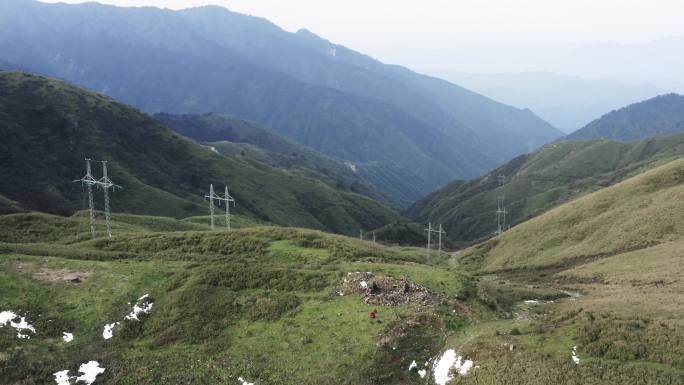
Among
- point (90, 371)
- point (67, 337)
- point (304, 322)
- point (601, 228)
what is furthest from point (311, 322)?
point (601, 228)

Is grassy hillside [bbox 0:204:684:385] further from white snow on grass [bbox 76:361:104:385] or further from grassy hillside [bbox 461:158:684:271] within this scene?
grassy hillside [bbox 461:158:684:271]

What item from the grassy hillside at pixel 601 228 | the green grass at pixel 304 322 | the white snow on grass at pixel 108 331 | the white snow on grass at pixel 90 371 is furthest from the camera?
the grassy hillside at pixel 601 228

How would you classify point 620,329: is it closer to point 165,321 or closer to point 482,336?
point 482,336

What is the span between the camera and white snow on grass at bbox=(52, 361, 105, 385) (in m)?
36.0

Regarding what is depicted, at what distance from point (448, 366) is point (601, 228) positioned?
68.8 meters

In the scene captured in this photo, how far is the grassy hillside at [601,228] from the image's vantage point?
79.5 meters

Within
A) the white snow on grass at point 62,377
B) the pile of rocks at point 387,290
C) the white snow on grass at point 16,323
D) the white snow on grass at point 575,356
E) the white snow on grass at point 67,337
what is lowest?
the white snow on grass at point 62,377

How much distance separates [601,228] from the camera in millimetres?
89625

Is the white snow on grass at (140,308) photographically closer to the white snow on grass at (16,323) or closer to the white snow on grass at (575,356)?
the white snow on grass at (16,323)

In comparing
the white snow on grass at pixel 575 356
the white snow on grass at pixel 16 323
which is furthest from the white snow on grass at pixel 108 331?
the white snow on grass at pixel 575 356

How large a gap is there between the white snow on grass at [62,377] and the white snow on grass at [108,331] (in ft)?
16.3

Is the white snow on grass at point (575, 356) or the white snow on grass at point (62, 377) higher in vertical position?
the white snow on grass at point (575, 356)

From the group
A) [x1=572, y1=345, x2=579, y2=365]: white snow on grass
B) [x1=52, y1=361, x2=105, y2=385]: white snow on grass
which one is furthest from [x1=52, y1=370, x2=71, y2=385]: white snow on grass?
[x1=572, y1=345, x2=579, y2=365]: white snow on grass

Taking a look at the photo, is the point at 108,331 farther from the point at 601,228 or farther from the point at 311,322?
the point at 601,228
